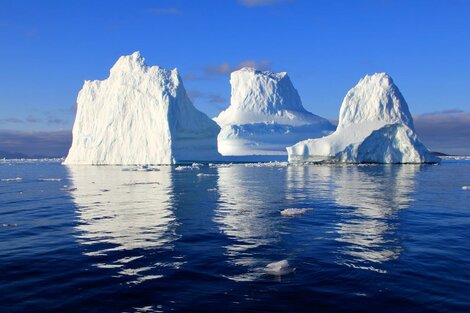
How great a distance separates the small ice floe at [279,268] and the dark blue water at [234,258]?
152 mm

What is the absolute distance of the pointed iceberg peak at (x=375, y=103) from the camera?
217 feet

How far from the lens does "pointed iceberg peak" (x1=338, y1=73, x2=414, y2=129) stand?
66.0 metres

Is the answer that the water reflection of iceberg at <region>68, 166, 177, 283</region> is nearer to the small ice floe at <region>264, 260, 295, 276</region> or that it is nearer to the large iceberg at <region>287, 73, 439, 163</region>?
the small ice floe at <region>264, 260, 295, 276</region>

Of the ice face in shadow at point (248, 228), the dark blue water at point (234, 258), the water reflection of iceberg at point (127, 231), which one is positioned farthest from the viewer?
the water reflection of iceberg at point (127, 231)

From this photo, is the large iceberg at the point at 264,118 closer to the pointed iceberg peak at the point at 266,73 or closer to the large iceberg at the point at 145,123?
the pointed iceberg peak at the point at 266,73

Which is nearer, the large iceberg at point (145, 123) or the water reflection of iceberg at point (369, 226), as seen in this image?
the water reflection of iceberg at point (369, 226)

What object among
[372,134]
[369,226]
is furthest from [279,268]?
[372,134]

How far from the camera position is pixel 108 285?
762 centimetres

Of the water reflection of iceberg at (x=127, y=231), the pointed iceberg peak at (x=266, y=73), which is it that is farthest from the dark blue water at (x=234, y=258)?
the pointed iceberg peak at (x=266, y=73)

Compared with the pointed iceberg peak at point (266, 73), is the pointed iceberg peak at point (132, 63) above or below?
below

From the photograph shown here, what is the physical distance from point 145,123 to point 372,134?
35.8 m

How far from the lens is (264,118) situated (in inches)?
4648

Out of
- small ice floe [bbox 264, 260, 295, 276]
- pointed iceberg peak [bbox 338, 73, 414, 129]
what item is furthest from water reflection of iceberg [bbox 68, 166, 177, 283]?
pointed iceberg peak [bbox 338, 73, 414, 129]

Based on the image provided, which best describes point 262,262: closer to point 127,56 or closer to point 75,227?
point 75,227
